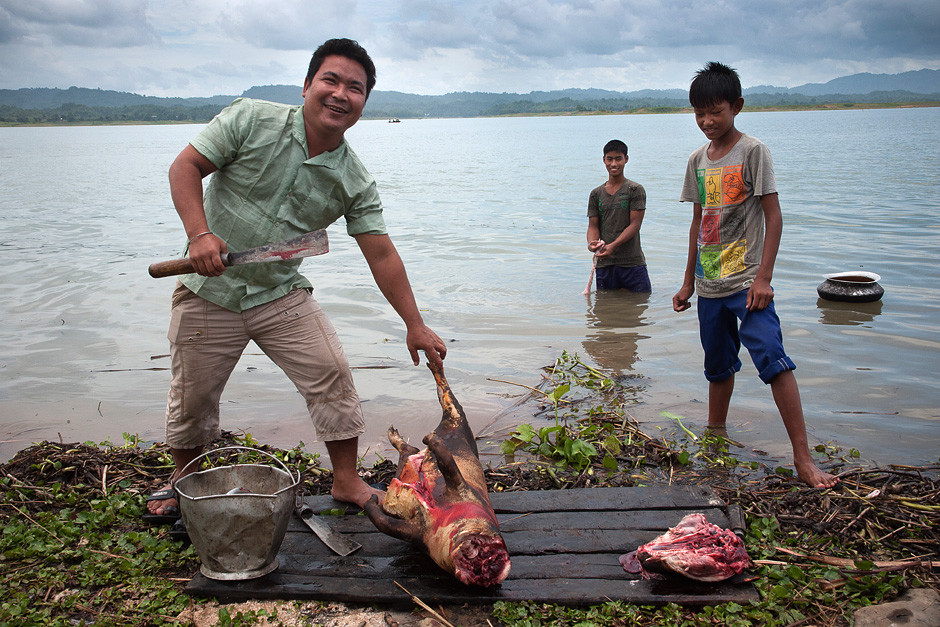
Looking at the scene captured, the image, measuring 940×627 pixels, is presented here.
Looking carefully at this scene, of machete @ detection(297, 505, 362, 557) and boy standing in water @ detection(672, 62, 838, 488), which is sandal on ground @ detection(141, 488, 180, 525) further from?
boy standing in water @ detection(672, 62, 838, 488)

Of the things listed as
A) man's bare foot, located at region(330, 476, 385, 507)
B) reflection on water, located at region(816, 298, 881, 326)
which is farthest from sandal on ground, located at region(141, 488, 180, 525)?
reflection on water, located at region(816, 298, 881, 326)

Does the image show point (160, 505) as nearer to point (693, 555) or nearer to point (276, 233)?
point (276, 233)

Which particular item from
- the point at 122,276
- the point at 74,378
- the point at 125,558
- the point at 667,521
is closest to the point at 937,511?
the point at 667,521

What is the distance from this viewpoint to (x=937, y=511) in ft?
10.8

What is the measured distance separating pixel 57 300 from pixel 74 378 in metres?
3.20

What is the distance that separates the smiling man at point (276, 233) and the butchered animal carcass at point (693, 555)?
1.34 m

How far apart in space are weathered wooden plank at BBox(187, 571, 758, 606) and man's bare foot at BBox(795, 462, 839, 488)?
3.79ft

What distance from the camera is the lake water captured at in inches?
209

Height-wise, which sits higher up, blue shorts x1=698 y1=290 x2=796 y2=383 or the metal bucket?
blue shorts x1=698 y1=290 x2=796 y2=383

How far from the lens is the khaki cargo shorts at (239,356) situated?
3.19 metres

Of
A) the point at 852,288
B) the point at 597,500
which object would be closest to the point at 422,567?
the point at 597,500

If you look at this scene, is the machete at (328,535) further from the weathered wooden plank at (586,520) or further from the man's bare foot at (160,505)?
the man's bare foot at (160,505)

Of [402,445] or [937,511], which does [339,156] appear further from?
[937,511]

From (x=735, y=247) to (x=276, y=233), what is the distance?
2625 mm
